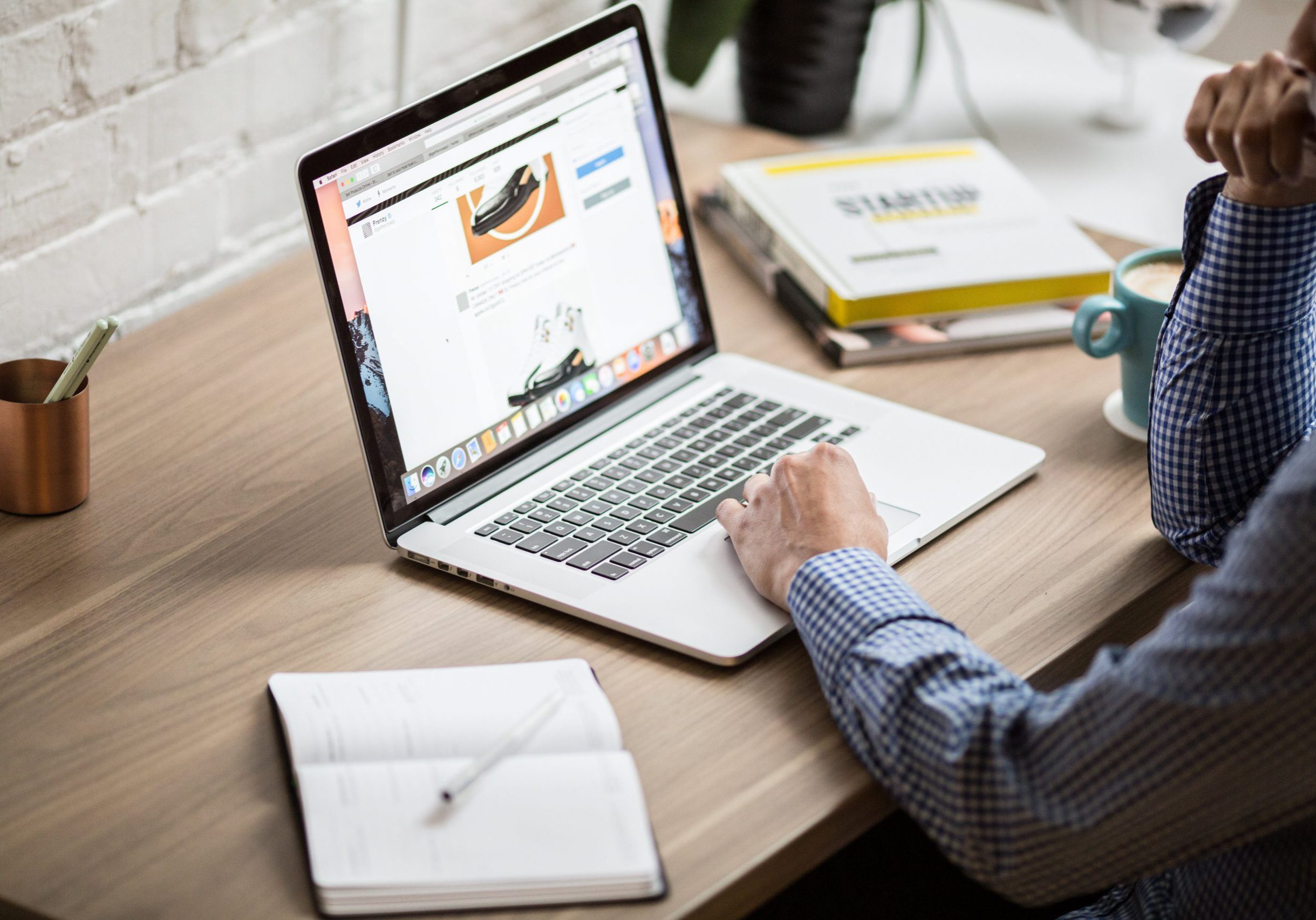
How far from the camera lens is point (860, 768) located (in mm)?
754

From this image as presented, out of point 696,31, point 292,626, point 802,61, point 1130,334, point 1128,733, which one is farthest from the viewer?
point 802,61

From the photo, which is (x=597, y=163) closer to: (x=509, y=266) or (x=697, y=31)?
(x=509, y=266)

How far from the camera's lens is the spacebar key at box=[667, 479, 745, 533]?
3.12ft

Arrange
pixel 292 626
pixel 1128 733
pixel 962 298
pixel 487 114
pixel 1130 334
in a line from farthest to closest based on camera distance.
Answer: pixel 962 298, pixel 1130 334, pixel 487 114, pixel 292 626, pixel 1128 733

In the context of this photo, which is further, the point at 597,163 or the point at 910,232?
the point at 910,232

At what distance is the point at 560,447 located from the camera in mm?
1042

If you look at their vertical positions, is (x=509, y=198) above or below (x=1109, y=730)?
above

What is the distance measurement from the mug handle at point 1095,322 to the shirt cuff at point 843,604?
0.37m

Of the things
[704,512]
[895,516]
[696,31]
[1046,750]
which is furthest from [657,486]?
[696,31]

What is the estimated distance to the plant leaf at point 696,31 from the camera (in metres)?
1.58

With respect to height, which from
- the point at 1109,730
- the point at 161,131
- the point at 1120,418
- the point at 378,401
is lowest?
the point at 1120,418

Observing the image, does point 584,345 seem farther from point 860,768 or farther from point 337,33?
point 337,33

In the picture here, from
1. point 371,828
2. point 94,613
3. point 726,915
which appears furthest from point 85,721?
point 726,915

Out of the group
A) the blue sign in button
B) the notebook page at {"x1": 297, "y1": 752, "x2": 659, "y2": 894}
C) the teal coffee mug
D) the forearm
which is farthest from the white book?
the notebook page at {"x1": 297, "y1": 752, "x2": 659, "y2": 894}
